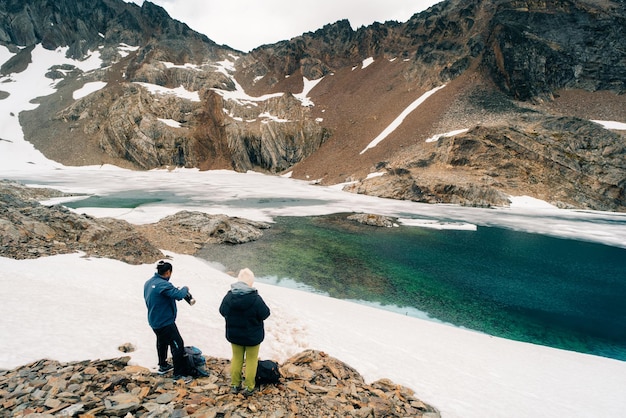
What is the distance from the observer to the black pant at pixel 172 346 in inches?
253

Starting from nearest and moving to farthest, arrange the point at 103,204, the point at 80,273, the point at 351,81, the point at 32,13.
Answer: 1. the point at 80,273
2. the point at 103,204
3. the point at 351,81
4. the point at 32,13

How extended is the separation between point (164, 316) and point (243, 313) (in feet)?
5.79

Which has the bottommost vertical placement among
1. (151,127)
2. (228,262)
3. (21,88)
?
(228,262)

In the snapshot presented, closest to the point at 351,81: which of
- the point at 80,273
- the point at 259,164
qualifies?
the point at 259,164

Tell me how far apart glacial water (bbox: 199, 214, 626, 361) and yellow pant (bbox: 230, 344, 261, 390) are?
10.8 meters

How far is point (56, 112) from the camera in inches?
4097

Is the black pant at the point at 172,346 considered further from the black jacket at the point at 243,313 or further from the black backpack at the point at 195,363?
the black jacket at the point at 243,313

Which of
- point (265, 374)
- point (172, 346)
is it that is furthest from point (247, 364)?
point (172, 346)

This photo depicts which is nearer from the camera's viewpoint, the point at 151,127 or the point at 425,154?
the point at 425,154

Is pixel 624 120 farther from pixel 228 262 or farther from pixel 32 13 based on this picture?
pixel 32 13

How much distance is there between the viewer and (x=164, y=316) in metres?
6.60

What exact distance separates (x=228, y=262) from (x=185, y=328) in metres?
12.5

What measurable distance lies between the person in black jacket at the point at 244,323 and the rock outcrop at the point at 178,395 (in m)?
0.34

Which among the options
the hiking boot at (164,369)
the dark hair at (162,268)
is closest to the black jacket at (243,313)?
the dark hair at (162,268)
